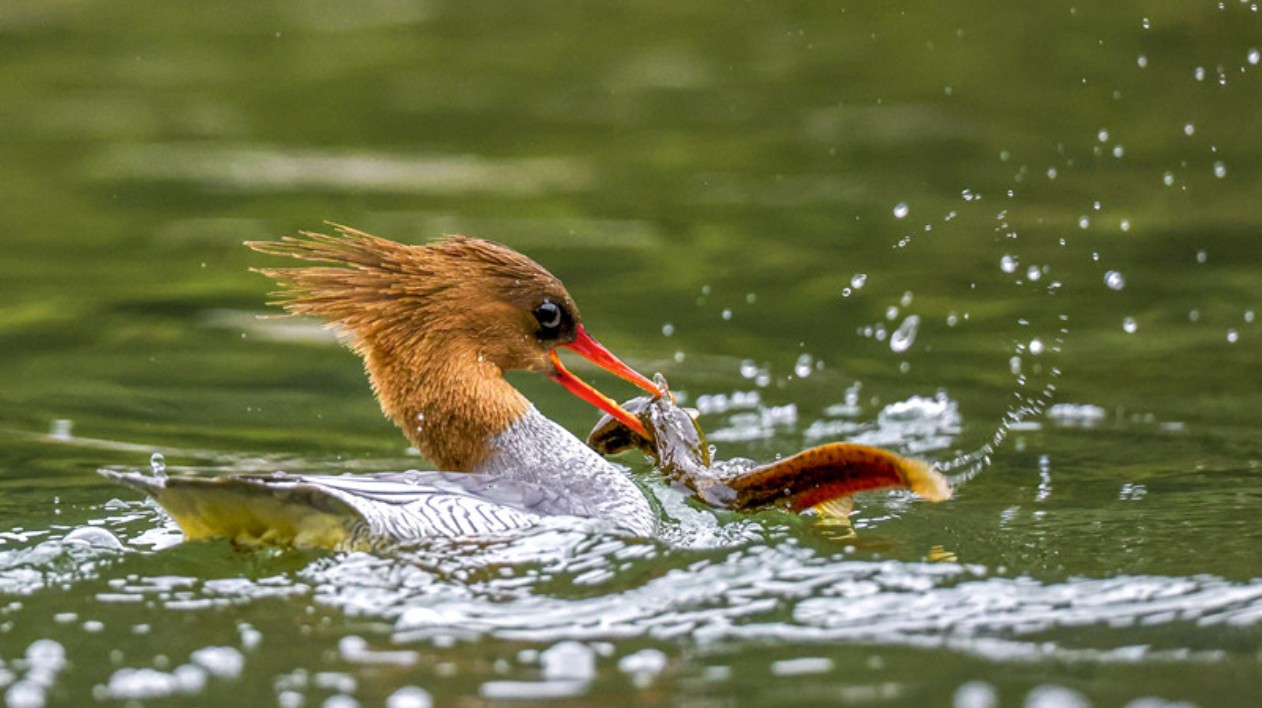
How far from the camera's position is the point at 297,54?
57.1ft

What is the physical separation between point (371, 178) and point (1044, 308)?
518 centimetres

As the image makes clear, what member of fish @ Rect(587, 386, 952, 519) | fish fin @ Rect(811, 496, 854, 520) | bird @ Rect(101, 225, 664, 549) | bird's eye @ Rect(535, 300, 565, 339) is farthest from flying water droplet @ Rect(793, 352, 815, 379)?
fish fin @ Rect(811, 496, 854, 520)

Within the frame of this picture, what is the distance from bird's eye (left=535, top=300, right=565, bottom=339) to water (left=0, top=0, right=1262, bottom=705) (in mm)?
759

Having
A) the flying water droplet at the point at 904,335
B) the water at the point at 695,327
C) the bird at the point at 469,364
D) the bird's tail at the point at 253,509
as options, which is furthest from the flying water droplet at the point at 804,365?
the bird's tail at the point at 253,509

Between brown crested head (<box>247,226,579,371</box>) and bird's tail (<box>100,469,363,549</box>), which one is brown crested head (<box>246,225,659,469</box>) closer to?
brown crested head (<box>247,226,579,371</box>)

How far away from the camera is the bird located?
23.4 feet

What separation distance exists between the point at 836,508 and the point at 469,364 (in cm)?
A: 150

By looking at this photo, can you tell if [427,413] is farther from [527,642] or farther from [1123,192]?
[1123,192]

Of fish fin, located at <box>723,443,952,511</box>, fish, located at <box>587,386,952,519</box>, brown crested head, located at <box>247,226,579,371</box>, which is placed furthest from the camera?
brown crested head, located at <box>247,226,579,371</box>

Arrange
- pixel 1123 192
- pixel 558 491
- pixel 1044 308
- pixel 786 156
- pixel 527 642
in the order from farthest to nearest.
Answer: pixel 786 156 → pixel 1123 192 → pixel 1044 308 → pixel 558 491 → pixel 527 642

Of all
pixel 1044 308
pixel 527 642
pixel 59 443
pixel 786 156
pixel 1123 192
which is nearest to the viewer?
pixel 527 642

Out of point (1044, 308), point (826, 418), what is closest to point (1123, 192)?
point (1044, 308)

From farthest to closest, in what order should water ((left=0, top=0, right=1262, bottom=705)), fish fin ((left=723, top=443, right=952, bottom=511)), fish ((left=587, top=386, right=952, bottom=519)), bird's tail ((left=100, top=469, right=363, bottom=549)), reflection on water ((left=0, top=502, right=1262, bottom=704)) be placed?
fish ((left=587, top=386, right=952, bottom=519)), fish fin ((left=723, top=443, right=952, bottom=511)), bird's tail ((left=100, top=469, right=363, bottom=549)), water ((left=0, top=0, right=1262, bottom=705)), reflection on water ((left=0, top=502, right=1262, bottom=704))

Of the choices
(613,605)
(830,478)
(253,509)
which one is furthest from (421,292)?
(613,605)
